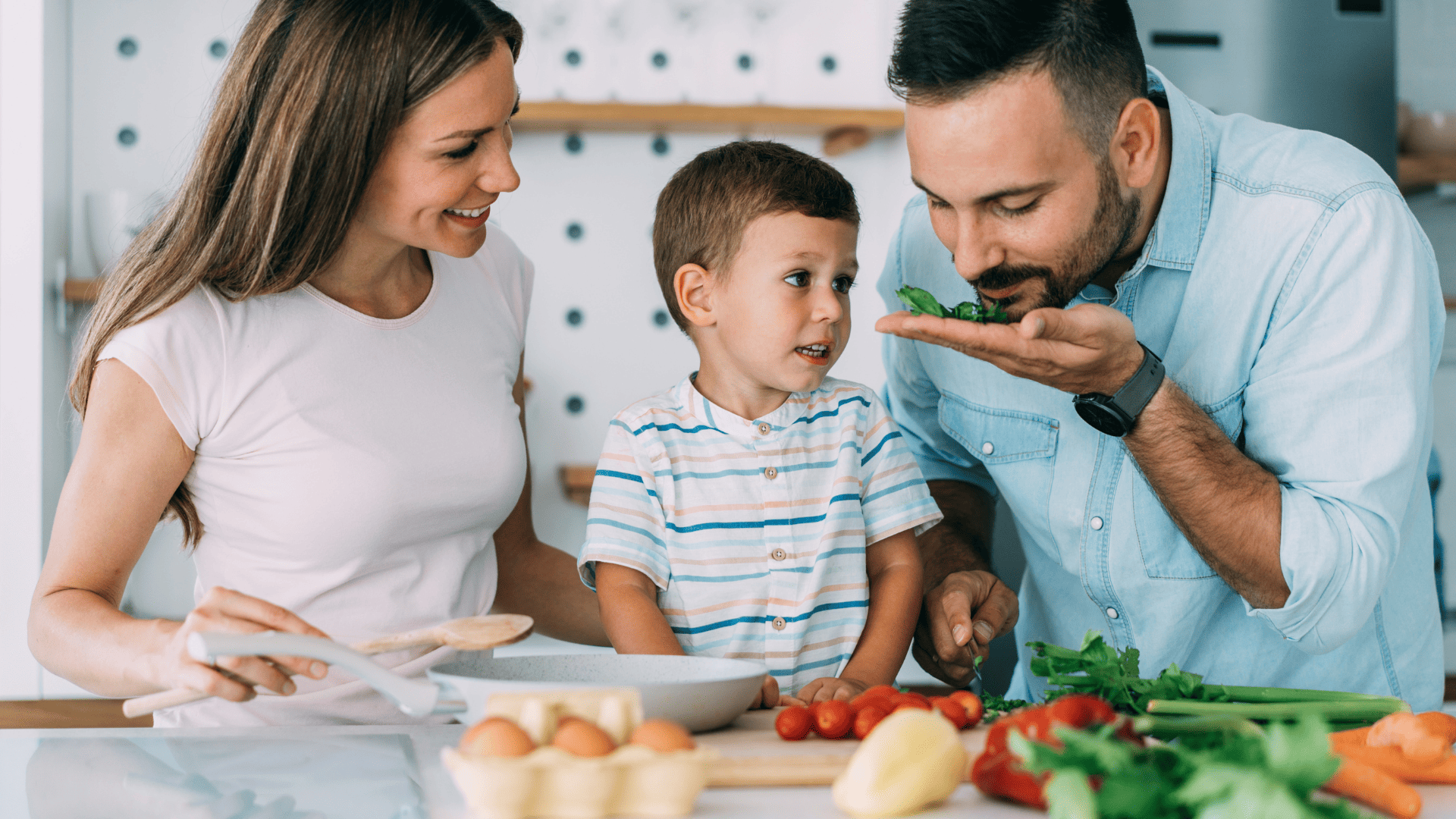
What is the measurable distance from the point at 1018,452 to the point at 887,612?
1.04 ft

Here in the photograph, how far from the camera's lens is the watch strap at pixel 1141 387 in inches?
47.6

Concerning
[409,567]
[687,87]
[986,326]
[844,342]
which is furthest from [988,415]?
[687,87]

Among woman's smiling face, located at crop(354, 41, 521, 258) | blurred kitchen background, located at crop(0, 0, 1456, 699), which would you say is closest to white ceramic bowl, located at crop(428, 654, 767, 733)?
woman's smiling face, located at crop(354, 41, 521, 258)

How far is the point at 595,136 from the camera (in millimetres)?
3000

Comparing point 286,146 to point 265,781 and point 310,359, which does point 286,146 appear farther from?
point 265,781

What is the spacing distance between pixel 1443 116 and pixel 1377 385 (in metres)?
1.78

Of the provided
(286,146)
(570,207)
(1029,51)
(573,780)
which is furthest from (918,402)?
(570,207)

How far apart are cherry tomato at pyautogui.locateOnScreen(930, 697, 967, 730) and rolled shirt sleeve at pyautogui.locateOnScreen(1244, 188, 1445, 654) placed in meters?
0.52

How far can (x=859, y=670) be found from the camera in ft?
4.33

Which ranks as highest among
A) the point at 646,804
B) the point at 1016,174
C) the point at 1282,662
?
the point at 1016,174

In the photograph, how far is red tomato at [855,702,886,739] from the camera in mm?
861

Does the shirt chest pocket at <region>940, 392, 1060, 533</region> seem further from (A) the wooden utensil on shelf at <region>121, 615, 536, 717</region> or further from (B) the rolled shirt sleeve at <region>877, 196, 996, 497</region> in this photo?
(A) the wooden utensil on shelf at <region>121, 615, 536, 717</region>

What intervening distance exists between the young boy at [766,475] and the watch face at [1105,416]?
10.8 inches

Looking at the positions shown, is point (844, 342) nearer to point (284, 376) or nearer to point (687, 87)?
point (284, 376)
